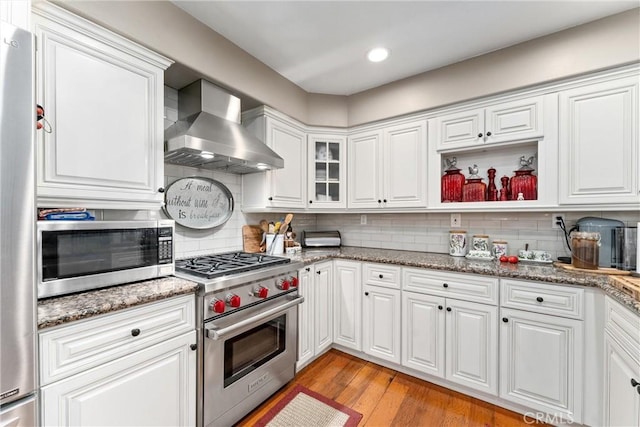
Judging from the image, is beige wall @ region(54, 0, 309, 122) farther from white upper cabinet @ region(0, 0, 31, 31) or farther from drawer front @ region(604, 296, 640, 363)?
drawer front @ region(604, 296, 640, 363)

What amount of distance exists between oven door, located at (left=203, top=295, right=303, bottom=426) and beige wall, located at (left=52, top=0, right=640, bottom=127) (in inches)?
62.3

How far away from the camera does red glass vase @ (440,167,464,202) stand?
2373 millimetres

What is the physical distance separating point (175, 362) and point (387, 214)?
2.20m

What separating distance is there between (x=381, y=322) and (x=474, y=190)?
1.35 metres

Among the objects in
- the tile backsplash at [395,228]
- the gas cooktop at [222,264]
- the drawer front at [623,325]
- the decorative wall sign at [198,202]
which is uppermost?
the decorative wall sign at [198,202]

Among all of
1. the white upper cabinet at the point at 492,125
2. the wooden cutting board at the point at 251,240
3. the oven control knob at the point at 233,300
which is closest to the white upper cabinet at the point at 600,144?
the white upper cabinet at the point at 492,125

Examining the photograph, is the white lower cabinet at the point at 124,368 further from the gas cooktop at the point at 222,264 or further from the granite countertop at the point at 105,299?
the gas cooktop at the point at 222,264

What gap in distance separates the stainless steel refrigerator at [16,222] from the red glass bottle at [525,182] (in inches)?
109

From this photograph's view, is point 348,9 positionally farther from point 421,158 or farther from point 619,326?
point 619,326

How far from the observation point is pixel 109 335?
1130mm

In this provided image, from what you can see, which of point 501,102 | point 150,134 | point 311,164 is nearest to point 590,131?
point 501,102

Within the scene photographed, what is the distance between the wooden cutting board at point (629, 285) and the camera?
1.21m

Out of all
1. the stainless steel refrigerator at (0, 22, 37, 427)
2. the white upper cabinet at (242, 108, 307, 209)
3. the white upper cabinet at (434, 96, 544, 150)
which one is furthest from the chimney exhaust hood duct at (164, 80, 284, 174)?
the white upper cabinet at (434, 96, 544, 150)

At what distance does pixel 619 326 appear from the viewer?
4.29 feet
